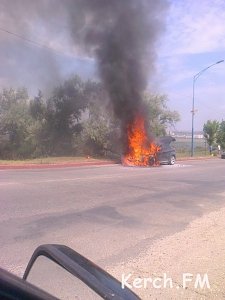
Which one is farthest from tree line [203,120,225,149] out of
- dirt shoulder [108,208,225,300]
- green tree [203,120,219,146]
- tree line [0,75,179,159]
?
dirt shoulder [108,208,225,300]

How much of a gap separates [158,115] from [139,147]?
12.1 meters

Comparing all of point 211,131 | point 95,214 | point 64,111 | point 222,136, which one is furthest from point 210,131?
point 95,214

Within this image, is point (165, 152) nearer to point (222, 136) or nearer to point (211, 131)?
point (211, 131)

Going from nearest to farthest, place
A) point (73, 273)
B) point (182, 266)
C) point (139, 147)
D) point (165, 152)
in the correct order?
point (73, 273) < point (182, 266) < point (139, 147) < point (165, 152)

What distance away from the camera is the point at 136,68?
27.5 metres

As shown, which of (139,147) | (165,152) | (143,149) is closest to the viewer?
(143,149)

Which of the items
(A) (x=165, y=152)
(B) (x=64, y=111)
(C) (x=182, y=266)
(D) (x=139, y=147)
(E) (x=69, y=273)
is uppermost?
(B) (x=64, y=111)

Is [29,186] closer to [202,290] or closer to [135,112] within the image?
[202,290]

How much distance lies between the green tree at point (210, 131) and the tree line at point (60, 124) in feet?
53.7

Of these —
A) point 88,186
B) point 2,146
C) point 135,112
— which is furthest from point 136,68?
point 88,186

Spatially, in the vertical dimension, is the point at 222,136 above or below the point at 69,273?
above

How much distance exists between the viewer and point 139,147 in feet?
87.9

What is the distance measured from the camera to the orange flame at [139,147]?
2598 centimetres

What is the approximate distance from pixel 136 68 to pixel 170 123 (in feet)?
43.6
